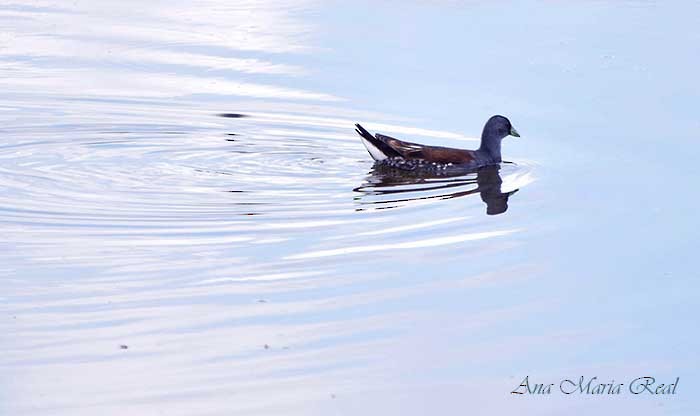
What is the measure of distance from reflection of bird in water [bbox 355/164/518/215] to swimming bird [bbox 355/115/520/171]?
0.26ft

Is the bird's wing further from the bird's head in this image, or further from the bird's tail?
the bird's head

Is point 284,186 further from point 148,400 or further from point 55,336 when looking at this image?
point 148,400

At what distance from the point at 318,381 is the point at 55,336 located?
1543mm

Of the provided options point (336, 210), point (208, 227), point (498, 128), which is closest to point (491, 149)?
point (498, 128)

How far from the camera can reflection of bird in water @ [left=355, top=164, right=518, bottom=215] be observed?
37.9 ft

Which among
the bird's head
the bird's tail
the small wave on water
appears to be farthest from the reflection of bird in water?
the bird's head

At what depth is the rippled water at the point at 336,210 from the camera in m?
6.96

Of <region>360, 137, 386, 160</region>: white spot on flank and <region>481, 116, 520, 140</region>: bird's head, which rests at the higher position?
<region>481, 116, 520, 140</region>: bird's head

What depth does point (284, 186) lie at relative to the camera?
1170 cm

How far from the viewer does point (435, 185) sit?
12.4m

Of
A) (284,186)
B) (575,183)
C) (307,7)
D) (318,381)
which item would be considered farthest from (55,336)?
(307,7)

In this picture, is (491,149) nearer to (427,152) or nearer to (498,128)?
(498,128)

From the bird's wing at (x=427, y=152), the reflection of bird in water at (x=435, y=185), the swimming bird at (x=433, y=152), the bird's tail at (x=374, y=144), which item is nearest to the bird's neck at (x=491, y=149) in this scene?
the swimming bird at (x=433, y=152)

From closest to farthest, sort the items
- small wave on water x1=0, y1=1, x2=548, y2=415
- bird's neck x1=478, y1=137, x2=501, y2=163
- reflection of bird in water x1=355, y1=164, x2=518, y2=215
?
small wave on water x1=0, y1=1, x2=548, y2=415 → reflection of bird in water x1=355, y1=164, x2=518, y2=215 → bird's neck x1=478, y1=137, x2=501, y2=163
